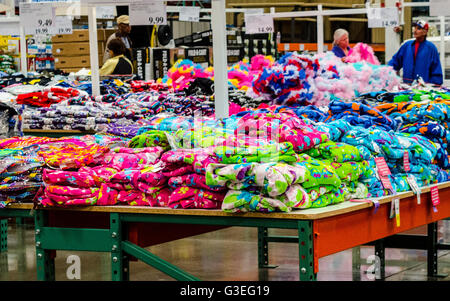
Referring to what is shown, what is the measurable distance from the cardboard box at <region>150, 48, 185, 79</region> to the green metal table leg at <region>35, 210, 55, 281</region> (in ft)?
20.3

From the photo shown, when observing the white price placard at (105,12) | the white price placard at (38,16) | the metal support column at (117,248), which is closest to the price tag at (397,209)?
the metal support column at (117,248)

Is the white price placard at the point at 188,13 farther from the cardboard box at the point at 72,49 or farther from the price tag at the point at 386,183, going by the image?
the price tag at the point at 386,183

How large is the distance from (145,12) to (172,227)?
222 cm

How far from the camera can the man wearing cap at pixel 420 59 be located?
341 inches

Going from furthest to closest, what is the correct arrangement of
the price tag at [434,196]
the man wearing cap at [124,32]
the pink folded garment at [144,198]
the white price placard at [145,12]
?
the man wearing cap at [124,32], the white price placard at [145,12], the price tag at [434,196], the pink folded garment at [144,198]

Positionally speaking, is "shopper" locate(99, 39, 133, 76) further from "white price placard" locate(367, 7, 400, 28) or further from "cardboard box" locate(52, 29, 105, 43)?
"white price placard" locate(367, 7, 400, 28)

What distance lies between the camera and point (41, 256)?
3.96m

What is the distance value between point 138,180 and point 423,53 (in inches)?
222

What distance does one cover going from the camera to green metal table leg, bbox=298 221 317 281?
10.9 feet

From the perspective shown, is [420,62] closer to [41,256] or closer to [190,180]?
[190,180]

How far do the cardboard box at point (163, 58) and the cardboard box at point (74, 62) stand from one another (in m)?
1.68

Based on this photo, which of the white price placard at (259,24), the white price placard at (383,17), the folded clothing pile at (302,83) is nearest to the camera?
the folded clothing pile at (302,83)

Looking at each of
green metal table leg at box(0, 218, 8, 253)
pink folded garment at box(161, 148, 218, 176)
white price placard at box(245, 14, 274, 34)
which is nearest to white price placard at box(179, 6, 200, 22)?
white price placard at box(245, 14, 274, 34)
